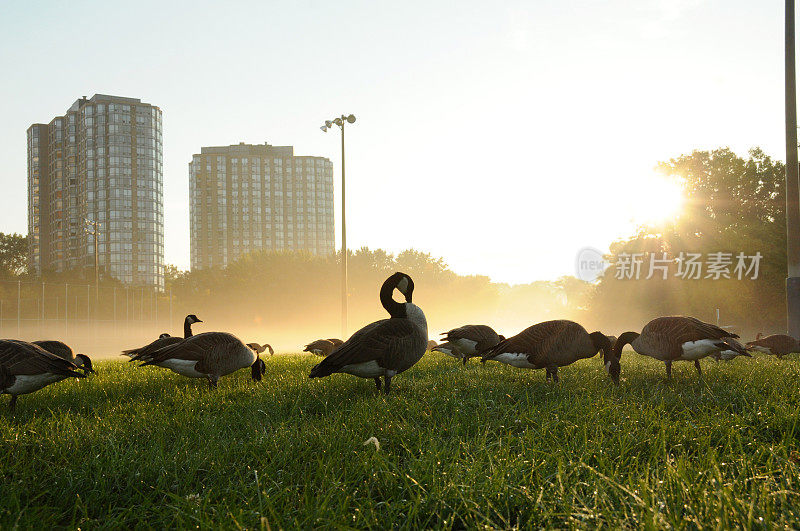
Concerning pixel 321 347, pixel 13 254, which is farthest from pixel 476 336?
pixel 13 254

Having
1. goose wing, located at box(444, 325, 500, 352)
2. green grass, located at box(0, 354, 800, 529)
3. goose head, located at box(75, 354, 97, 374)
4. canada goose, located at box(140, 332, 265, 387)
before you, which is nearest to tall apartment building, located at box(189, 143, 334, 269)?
goose head, located at box(75, 354, 97, 374)

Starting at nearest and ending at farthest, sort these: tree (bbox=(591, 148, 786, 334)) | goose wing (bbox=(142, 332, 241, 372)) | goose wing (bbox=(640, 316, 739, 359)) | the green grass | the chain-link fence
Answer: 1. the green grass
2. goose wing (bbox=(142, 332, 241, 372))
3. goose wing (bbox=(640, 316, 739, 359))
4. tree (bbox=(591, 148, 786, 334))
5. the chain-link fence

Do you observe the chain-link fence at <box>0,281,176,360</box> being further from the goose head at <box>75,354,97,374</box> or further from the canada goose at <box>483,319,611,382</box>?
the canada goose at <box>483,319,611,382</box>

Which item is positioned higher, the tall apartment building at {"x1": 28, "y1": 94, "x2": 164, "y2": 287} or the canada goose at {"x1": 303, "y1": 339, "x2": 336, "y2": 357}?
the tall apartment building at {"x1": 28, "y1": 94, "x2": 164, "y2": 287}

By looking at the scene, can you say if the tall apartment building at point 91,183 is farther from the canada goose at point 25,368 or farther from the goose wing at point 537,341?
the goose wing at point 537,341

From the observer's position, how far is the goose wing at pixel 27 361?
18.6ft

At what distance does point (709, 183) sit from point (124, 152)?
341 feet

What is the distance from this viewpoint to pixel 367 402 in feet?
18.6

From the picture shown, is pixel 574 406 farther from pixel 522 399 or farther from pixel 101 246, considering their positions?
pixel 101 246

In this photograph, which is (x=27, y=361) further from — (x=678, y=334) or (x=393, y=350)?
(x=678, y=334)

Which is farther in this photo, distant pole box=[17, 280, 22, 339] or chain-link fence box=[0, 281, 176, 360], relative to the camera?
chain-link fence box=[0, 281, 176, 360]

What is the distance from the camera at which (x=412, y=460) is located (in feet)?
11.9

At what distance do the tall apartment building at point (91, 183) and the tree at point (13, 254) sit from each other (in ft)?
28.5

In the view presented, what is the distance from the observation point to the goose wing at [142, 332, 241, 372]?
734 cm
